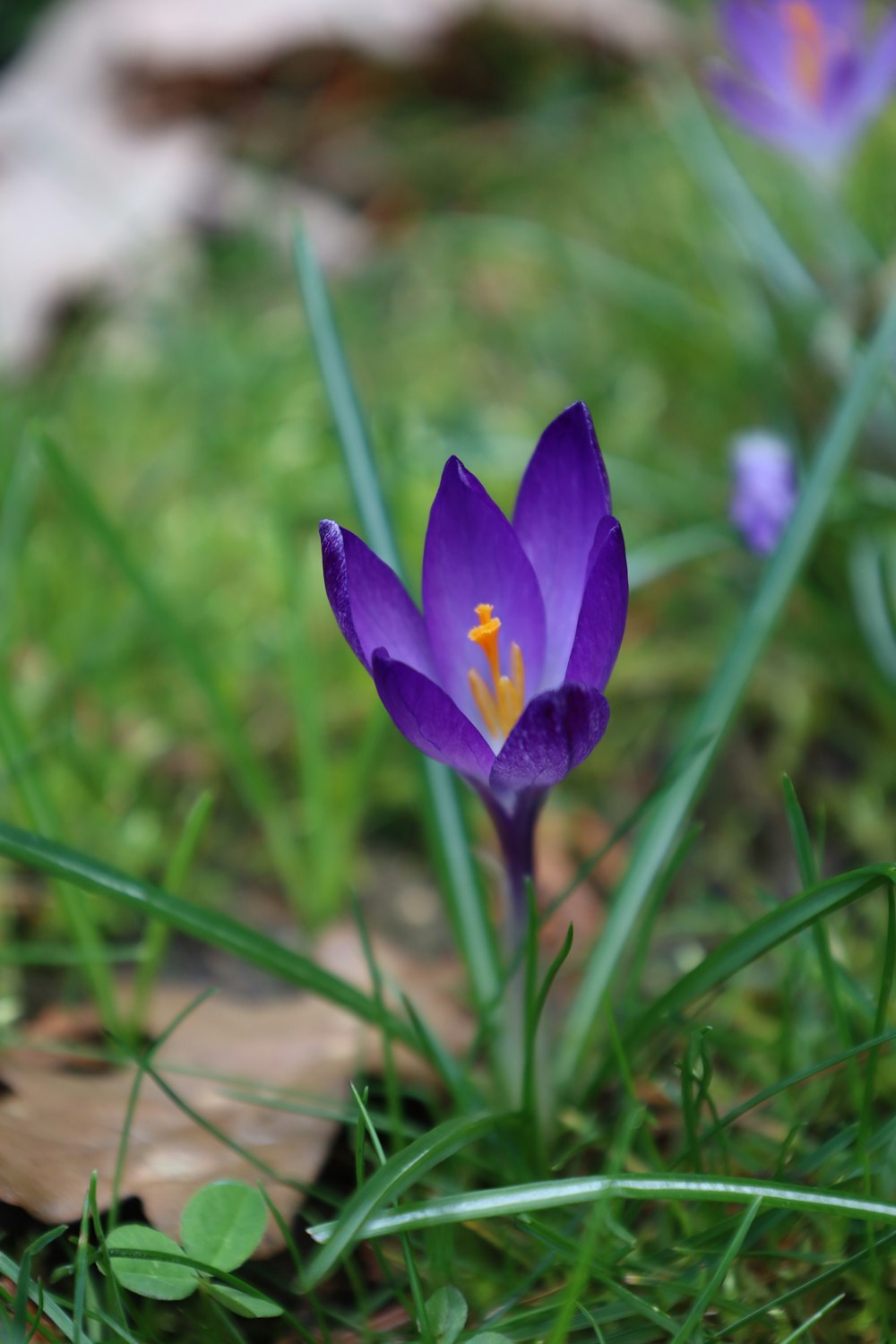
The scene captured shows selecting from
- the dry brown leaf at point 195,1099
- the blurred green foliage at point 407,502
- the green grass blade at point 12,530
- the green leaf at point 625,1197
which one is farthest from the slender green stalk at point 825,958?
the green grass blade at point 12,530

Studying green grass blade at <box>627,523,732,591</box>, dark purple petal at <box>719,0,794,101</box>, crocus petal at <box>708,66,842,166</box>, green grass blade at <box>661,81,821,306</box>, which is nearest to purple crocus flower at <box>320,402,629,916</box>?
green grass blade at <box>627,523,732,591</box>

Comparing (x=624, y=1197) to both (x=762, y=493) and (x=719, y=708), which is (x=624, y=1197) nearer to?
(x=719, y=708)

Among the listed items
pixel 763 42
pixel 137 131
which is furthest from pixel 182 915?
pixel 137 131

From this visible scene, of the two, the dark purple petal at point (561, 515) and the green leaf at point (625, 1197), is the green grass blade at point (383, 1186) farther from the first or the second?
the dark purple petal at point (561, 515)

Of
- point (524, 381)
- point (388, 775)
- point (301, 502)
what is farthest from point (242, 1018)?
point (524, 381)

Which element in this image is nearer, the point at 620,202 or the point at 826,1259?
the point at 826,1259

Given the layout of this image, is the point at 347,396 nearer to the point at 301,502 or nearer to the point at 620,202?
the point at 301,502

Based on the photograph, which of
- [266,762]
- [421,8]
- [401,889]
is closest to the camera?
[401,889]
